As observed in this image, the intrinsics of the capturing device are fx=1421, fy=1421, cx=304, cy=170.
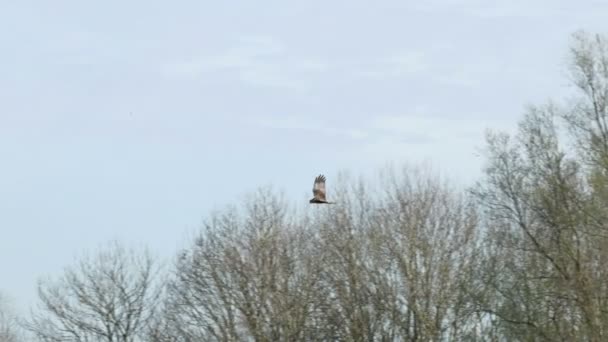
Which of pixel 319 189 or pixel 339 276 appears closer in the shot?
pixel 319 189

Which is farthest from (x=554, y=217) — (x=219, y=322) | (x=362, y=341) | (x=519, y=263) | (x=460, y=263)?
(x=219, y=322)

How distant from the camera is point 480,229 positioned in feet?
169

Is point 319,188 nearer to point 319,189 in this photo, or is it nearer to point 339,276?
point 319,189

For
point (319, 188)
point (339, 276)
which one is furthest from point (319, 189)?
point (339, 276)

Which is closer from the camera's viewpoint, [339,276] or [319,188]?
[319,188]

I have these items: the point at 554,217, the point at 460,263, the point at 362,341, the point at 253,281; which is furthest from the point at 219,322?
the point at 554,217

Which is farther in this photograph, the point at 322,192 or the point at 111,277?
the point at 111,277

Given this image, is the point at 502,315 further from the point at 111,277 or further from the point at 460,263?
the point at 111,277

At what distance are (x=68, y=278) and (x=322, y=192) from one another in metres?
16.7

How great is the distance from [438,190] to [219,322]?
951 cm

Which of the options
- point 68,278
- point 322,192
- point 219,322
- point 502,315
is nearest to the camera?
point 322,192

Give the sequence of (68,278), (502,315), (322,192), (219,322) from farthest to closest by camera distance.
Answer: (68,278) → (219,322) → (502,315) → (322,192)

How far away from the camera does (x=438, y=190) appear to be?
173ft

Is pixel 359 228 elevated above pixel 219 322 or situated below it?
above
